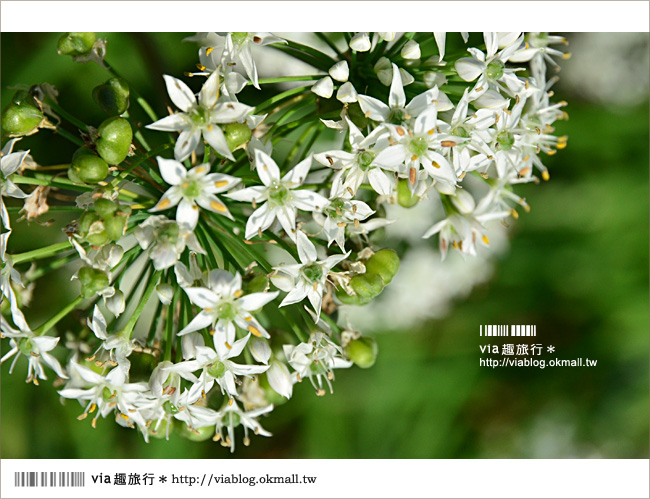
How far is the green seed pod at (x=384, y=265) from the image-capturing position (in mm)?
2225

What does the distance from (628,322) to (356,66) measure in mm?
2563

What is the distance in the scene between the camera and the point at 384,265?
2227mm

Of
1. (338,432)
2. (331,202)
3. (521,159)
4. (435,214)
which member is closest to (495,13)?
(521,159)

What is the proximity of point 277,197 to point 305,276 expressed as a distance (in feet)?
1.05

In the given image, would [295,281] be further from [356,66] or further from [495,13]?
[495,13]

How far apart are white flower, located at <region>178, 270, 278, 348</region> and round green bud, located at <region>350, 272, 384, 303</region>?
41 centimetres

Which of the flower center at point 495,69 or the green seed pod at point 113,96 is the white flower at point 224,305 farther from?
the flower center at point 495,69

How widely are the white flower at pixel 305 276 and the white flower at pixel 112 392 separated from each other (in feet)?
2.25

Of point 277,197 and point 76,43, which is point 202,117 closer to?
point 277,197

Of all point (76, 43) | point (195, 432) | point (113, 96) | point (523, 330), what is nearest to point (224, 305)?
point (195, 432)

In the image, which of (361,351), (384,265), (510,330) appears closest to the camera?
(384,265)

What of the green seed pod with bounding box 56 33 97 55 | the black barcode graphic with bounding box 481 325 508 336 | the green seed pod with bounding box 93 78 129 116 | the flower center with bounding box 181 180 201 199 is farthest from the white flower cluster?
the black barcode graphic with bounding box 481 325 508 336

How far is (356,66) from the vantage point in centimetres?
225

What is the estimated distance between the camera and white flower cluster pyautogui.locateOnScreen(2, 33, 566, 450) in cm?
184
